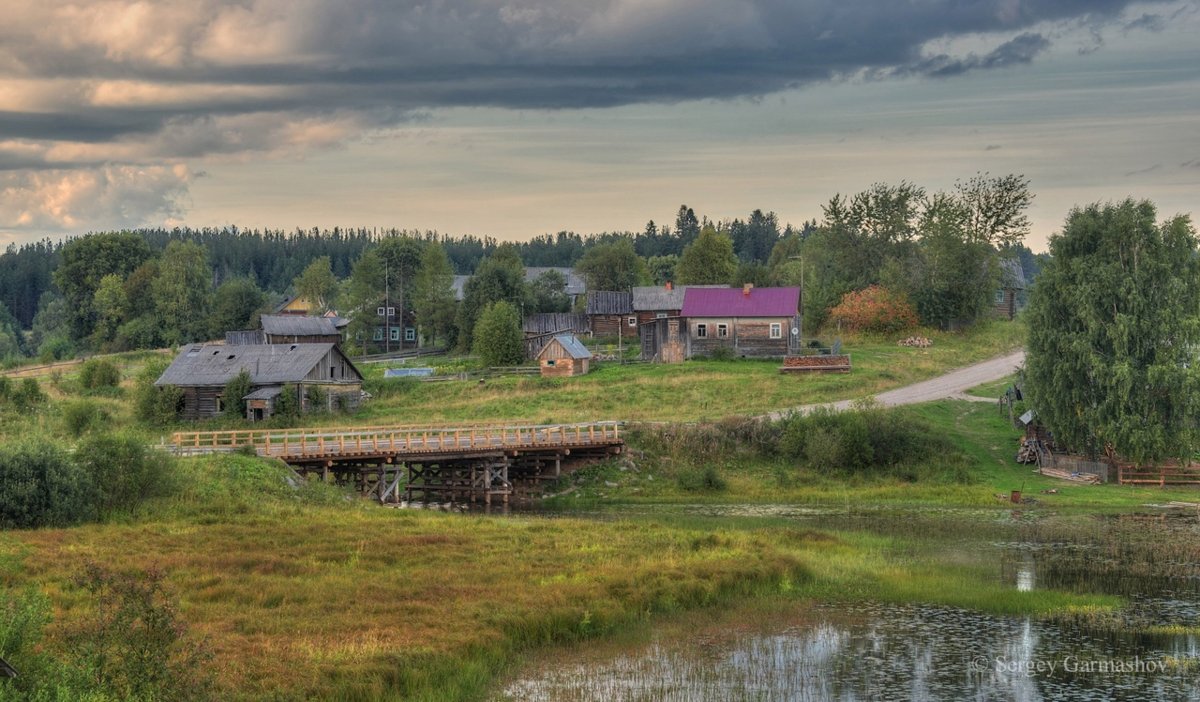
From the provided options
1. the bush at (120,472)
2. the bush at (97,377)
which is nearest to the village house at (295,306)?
the bush at (97,377)

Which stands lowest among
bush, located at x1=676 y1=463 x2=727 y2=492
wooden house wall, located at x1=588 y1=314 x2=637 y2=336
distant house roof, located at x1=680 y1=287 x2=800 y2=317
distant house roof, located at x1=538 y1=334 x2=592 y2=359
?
bush, located at x1=676 y1=463 x2=727 y2=492

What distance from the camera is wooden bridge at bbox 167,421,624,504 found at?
51.0 metres

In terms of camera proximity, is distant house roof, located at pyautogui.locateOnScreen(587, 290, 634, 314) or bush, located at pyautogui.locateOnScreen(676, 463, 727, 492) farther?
distant house roof, located at pyautogui.locateOnScreen(587, 290, 634, 314)

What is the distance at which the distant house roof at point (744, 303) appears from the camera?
83.6 meters

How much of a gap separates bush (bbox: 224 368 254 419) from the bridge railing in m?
9.91

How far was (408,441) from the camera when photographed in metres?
52.6

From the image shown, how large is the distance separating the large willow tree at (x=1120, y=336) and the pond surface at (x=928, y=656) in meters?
17.7

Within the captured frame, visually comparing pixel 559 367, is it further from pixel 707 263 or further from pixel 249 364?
pixel 707 263

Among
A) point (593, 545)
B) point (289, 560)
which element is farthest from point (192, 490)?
point (593, 545)

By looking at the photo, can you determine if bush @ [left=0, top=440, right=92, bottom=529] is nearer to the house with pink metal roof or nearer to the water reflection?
the water reflection

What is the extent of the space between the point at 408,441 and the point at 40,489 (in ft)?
58.7

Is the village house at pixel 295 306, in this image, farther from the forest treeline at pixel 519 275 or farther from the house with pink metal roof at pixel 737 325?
the house with pink metal roof at pixel 737 325

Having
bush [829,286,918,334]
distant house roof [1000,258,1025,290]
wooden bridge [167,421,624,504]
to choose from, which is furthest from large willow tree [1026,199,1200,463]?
distant house roof [1000,258,1025,290]

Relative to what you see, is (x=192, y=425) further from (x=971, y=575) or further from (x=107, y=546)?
(x=971, y=575)
